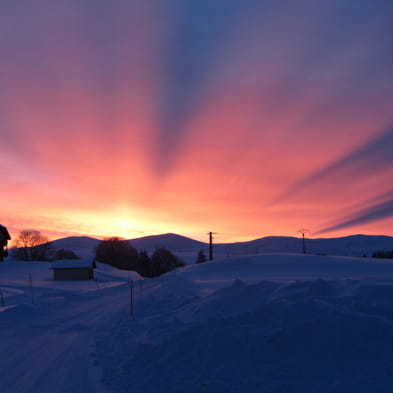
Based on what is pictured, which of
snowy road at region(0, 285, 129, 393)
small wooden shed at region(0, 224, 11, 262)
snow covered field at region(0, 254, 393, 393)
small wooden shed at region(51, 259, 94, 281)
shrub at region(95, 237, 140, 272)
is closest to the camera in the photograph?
snow covered field at region(0, 254, 393, 393)

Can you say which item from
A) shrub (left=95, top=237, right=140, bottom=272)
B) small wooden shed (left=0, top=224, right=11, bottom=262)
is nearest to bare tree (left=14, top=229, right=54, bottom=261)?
shrub (left=95, top=237, right=140, bottom=272)

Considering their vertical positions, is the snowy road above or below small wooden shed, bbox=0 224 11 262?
below

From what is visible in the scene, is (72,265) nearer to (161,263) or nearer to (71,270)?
(71,270)

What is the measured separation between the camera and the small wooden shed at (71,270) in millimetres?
59000

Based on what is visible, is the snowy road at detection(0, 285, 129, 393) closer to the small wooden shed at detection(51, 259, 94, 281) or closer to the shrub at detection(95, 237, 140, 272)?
the small wooden shed at detection(51, 259, 94, 281)

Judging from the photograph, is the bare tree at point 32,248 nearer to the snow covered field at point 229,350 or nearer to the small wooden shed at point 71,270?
the small wooden shed at point 71,270

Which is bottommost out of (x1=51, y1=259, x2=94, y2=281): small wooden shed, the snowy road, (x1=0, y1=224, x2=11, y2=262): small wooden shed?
the snowy road

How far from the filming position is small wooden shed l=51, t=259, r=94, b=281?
5900 centimetres

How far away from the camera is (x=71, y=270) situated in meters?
59.6

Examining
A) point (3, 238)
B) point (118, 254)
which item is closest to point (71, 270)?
point (3, 238)

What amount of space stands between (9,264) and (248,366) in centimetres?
7656

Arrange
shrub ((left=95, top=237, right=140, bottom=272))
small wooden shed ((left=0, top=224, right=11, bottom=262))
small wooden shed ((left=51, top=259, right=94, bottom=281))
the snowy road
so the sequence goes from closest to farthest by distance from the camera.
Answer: the snowy road < small wooden shed ((left=0, top=224, right=11, bottom=262)) < small wooden shed ((left=51, top=259, right=94, bottom=281)) < shrub ((left=95, top=237, right=140, bottom=272))

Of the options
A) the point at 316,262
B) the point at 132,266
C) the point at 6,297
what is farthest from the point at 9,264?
the point at 316,262

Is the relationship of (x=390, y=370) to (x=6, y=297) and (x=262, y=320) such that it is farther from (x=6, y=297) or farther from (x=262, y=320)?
(x=6, y=297)
